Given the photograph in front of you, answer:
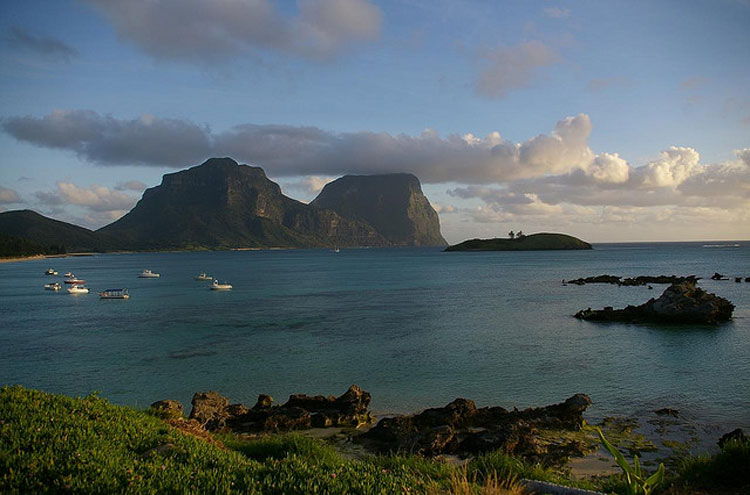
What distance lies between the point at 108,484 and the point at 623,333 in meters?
43.5

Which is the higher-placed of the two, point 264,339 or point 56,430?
point 56,430

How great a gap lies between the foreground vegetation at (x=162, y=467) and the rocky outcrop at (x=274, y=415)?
707 cm

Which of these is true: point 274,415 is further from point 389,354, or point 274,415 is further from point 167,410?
point 389,354

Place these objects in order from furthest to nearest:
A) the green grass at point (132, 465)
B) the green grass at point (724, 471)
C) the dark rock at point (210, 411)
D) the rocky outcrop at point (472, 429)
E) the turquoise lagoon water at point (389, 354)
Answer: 1. the turquoise lagoon water at point (389, 354)
2. the dark rock at point (210, 411)
3. the rocky outcrop at point (472, 429)
4. the green grass at point (724, 471)
5. the green grass at point (132, 465)

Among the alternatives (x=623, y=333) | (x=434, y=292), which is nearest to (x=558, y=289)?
(x=434, y=292)

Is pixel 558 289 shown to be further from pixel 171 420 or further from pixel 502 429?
pixel 171 420

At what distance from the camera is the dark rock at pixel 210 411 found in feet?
62.7

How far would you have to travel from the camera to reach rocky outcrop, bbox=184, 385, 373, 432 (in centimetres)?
1945

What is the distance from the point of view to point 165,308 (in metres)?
62.0

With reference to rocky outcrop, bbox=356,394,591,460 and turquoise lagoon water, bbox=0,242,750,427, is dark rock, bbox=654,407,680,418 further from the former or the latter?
rocky outcrop, bbox=356,394,591,460

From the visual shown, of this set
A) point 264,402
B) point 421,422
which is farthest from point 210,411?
Answer: point 421,422

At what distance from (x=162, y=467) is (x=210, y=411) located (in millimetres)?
12155

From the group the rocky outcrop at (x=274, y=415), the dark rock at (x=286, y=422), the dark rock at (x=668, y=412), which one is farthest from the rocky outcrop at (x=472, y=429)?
the dark rock at (x=668, y=412)

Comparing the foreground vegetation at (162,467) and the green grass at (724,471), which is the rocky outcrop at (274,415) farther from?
the green grass at (724,471)
